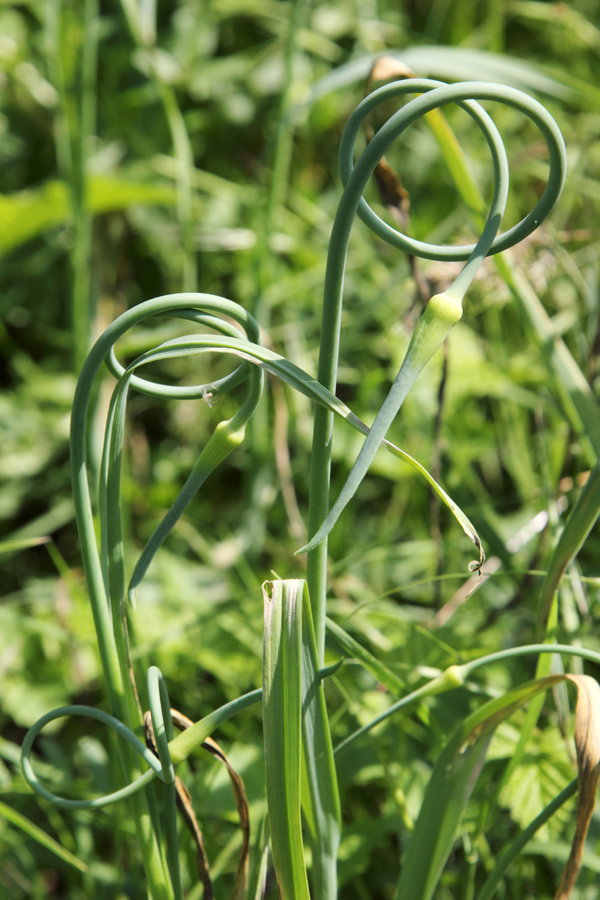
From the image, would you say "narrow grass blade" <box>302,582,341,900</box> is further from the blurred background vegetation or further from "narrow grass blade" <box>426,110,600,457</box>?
"narrow grass blade" <box>426,110,600,457</box>

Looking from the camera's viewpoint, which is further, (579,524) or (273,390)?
(273,390)

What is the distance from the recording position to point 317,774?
0.50m

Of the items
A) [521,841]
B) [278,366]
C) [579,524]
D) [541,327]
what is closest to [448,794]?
[521,841]

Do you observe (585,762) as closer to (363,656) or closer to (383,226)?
(363,656)

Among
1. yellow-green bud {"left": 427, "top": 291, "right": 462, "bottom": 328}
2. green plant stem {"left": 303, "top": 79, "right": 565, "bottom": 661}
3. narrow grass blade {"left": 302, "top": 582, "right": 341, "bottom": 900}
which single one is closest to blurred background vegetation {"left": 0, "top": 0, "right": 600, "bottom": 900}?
narrow grass blade {"left": 302, "top": 582, "right": 341, "bottom": 900}

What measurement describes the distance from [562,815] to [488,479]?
2.45ft

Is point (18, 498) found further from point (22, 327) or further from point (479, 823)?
point (479, 823)

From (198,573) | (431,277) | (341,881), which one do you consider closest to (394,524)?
(198,573)

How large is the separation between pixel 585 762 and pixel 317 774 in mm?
185

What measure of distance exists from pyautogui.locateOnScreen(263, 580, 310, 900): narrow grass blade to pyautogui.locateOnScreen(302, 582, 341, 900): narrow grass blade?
0.02 meters

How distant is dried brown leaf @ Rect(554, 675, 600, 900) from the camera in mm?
430

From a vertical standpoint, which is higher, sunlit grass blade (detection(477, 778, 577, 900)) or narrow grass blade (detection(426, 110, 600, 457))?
narrow grass blade (detection(426, 110, 600, 457))

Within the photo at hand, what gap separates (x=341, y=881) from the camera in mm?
665

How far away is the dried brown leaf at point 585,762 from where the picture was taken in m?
0.43
